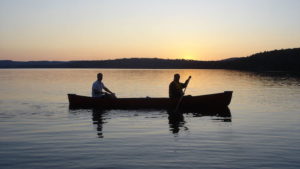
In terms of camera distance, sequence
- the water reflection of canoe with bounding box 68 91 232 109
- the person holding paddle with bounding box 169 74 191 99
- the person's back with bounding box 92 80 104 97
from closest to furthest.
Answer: the person holding paddle with bounding box 169 74 191 99
the water reflection of canoe with bounding box 68 91 232 109
the person's back with bounding box 92 80 104 97

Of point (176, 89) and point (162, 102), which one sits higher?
point (176, 89)

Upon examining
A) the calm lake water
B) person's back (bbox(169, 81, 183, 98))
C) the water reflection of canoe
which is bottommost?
the calm lake water

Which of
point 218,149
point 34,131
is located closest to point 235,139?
point 218,149

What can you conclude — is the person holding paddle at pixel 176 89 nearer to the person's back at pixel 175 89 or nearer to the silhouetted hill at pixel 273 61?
the person's back at pixel 175 89

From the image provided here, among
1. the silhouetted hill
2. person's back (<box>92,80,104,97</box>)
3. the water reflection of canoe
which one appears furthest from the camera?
the silhouetted hill

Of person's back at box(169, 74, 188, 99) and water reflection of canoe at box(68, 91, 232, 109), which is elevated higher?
person's back at box(169, 74, 188, 99)

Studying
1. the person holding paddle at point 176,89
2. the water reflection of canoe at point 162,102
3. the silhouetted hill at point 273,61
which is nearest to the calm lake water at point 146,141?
the water reflection of canoe at point 162,102

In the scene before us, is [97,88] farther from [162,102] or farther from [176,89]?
[176,89]

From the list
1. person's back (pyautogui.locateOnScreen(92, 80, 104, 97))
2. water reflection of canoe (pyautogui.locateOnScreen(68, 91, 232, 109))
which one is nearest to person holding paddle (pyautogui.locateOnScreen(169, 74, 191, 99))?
water reflection of canoe (pyautogui.locateOnScreen(68, 91, 232, 109))

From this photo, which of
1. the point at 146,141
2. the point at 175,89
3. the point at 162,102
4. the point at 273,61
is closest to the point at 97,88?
the point at 162,102

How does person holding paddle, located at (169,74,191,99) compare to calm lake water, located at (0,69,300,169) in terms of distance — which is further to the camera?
person holding paddle, located at (169,74,191,99)

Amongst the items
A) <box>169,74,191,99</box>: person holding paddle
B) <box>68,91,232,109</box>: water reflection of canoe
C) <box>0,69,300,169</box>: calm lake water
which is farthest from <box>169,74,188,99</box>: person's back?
<box>0,69,300,169</box>: calm lake water

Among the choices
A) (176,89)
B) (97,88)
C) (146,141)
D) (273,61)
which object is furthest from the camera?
(273,61)

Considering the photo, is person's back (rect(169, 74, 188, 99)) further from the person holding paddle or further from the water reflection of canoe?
the water reflection of canoe
